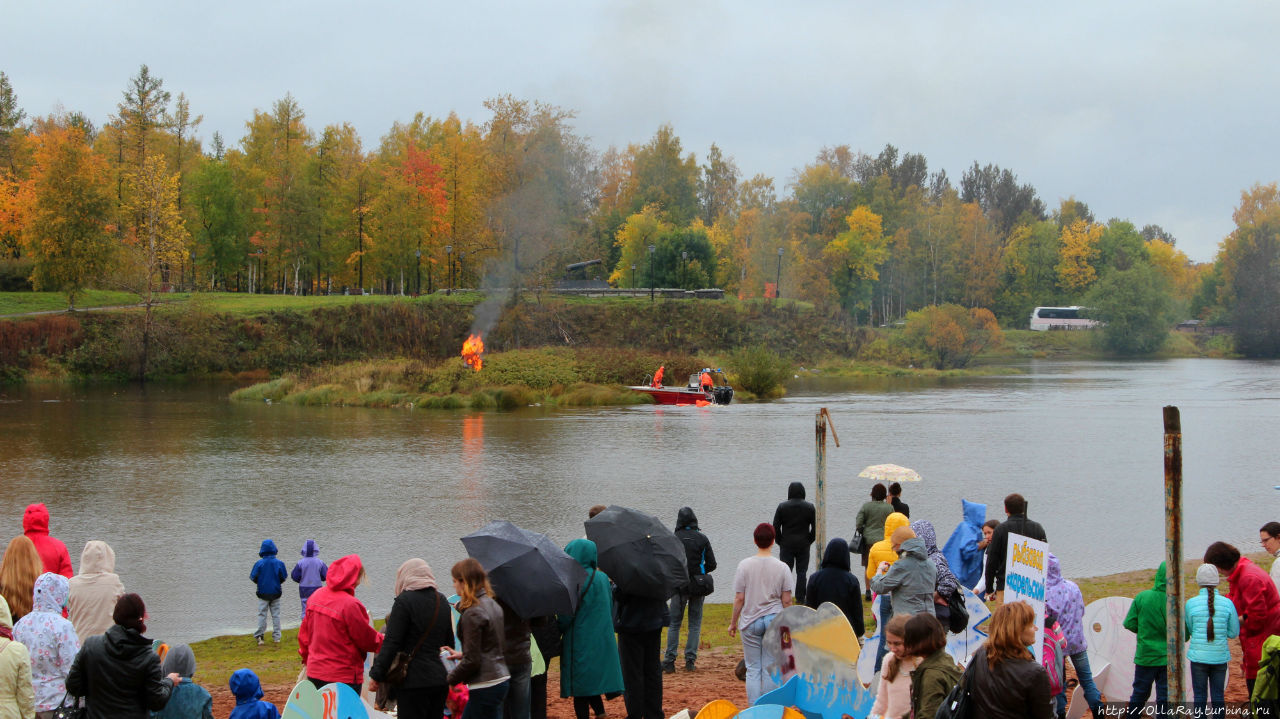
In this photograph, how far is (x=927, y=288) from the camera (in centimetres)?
10225

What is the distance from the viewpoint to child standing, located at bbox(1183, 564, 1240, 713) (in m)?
7.05

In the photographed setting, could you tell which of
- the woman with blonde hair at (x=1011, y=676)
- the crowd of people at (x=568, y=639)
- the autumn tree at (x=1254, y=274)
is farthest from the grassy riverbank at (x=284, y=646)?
the autumn tree at (x=1254, y=274)

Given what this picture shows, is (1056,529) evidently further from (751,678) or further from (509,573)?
(509,573)

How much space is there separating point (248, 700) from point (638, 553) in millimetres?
3005

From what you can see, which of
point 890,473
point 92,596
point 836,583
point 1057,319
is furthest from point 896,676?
point 1057,319

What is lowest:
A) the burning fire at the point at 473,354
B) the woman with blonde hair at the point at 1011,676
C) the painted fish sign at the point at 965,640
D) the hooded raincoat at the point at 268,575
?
the hooded raincoat at the point at 268,575

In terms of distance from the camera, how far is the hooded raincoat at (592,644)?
741 centimetres

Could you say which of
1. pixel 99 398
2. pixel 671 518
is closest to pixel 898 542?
pixel 671 518

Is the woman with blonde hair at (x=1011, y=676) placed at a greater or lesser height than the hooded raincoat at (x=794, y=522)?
greater

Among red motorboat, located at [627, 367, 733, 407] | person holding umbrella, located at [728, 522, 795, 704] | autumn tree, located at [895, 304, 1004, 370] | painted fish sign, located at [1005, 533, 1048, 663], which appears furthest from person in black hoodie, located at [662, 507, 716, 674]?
autumn tree, located at [895, 304, 1004, 370]

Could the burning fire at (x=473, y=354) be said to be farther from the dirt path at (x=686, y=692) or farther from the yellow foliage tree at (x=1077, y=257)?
the yellow foliage tree at (x=1077, y=257)

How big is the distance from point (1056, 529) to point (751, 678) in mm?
12739

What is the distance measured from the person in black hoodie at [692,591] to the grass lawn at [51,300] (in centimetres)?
6151

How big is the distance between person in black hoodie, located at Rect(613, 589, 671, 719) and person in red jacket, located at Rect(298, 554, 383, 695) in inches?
80.9
